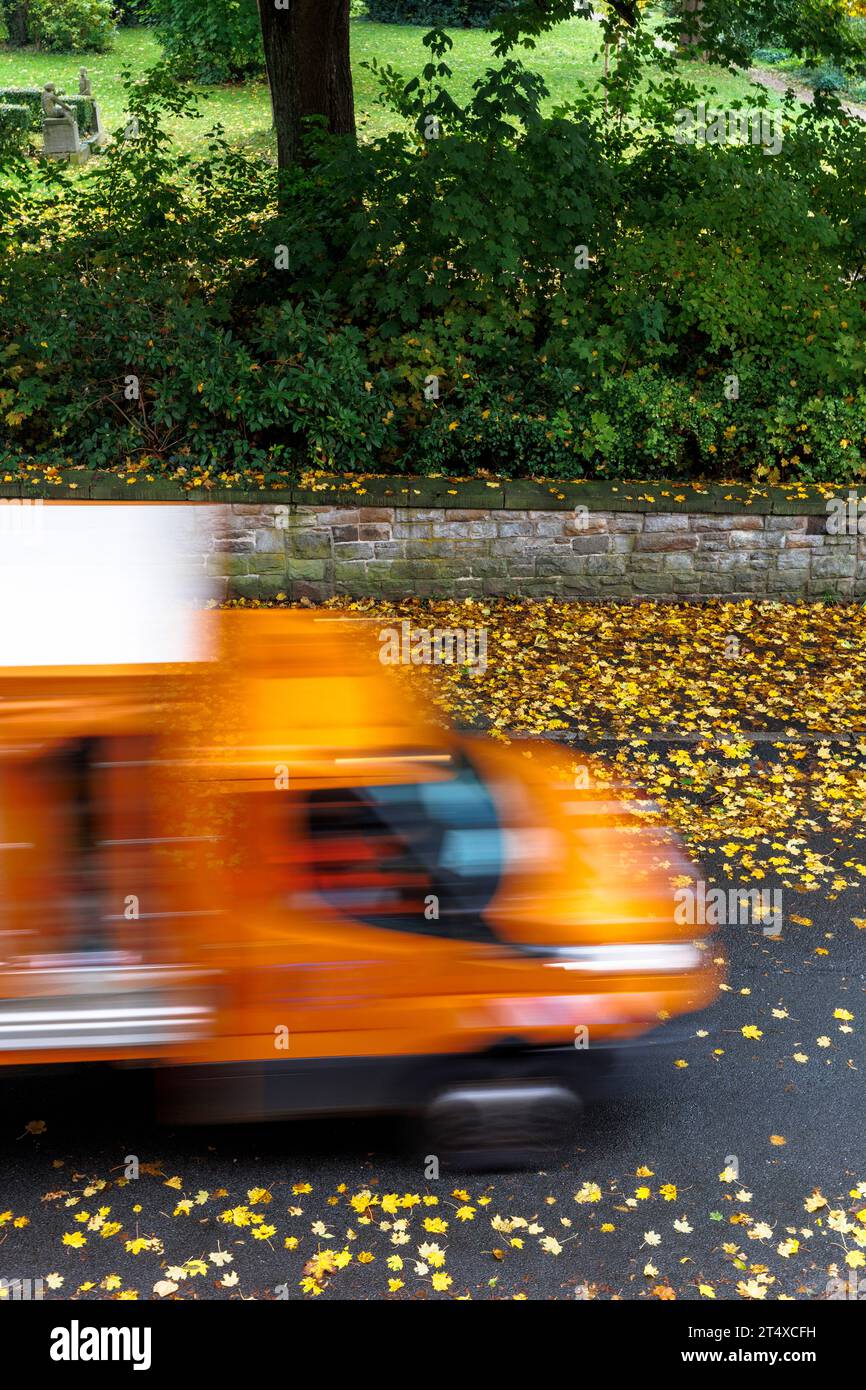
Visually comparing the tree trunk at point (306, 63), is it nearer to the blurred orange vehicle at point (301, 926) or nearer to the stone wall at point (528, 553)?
the stone wall at point (528, 553)

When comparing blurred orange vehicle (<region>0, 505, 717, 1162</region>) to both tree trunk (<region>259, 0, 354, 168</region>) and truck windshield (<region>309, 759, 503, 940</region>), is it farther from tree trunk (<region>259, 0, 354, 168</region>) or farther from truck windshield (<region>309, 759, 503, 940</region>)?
tree trunk (<region>259, 0, 354, 168</region>)

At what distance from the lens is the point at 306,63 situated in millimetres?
12672

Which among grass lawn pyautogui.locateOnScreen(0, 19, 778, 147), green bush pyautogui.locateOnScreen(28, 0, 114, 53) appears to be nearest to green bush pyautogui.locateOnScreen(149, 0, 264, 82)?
grass lawn pyautogui.locateOnScreen(0, 19, 778, 147)

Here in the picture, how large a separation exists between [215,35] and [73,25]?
8.83 m

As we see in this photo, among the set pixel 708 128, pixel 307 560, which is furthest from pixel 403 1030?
pixel 708 128

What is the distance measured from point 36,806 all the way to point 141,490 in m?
6.43

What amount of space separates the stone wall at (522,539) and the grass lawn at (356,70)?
632 inches

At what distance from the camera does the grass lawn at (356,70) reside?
26422 mm

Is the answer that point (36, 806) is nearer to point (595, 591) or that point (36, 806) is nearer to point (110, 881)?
point (110, 881)

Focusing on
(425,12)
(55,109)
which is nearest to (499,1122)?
(55,109)

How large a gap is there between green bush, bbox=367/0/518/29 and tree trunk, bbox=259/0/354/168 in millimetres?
20472

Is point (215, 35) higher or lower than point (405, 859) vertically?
higher

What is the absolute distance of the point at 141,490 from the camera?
1068 cm

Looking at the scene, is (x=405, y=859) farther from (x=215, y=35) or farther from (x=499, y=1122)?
(x=215, y=35)
